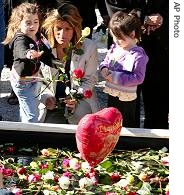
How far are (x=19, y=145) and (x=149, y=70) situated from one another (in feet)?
4.72

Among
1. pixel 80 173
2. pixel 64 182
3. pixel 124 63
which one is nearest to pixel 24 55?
pixel 124 63

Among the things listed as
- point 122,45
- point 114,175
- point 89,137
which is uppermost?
point 122,45

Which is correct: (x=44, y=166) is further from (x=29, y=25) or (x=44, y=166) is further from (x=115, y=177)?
(x=29, y=25)

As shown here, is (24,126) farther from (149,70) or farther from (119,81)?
(149,70)

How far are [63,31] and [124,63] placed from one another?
0.40 m

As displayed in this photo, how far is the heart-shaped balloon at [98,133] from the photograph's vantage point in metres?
2.69

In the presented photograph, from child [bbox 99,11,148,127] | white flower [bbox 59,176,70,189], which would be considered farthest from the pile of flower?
child [bbox 99,11,148,127]

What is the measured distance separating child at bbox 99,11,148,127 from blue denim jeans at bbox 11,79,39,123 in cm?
43

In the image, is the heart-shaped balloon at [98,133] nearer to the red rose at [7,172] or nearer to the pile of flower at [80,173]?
the pile of flower at [80,173]

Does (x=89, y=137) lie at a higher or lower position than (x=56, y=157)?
higher

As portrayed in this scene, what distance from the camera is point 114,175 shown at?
302cm
